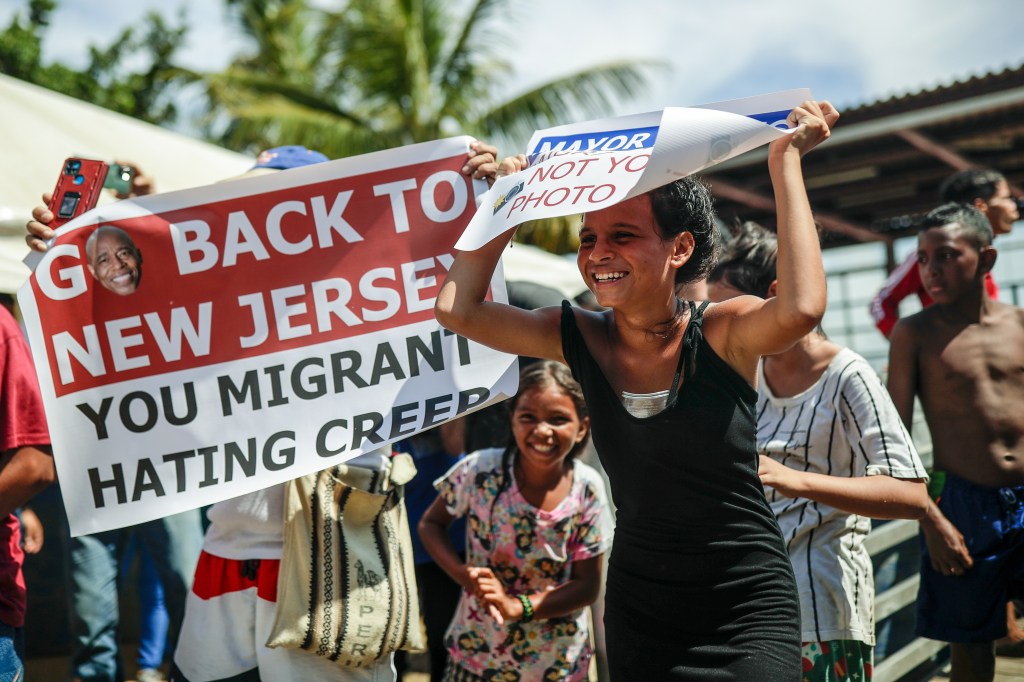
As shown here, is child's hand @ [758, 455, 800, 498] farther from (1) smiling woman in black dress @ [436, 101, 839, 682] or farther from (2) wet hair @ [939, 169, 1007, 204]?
(2) wet hair @ [939, 169, 1007, 204]

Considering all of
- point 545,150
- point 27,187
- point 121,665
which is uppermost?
point 27,187

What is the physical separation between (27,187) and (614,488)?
4.21m

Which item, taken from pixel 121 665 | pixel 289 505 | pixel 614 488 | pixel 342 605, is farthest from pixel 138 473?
pixel 121 665

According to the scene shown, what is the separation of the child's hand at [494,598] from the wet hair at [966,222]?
2210 mm

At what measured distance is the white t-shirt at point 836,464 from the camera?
2447 mm

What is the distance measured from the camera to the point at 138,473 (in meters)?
2.49

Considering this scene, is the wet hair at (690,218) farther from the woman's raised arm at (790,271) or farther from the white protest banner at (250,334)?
the white protest banner at (250,334)

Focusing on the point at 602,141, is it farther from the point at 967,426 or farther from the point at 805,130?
the point at 967,426

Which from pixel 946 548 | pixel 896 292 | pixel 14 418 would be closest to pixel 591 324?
pixel 14 418

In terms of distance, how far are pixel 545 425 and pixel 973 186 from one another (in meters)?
2.74

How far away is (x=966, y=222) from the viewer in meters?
3.54

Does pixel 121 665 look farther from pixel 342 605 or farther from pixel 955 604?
pixel 955 604

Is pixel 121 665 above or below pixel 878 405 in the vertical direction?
below

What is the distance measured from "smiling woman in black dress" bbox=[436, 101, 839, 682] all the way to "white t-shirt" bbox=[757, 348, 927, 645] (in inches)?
24.4
